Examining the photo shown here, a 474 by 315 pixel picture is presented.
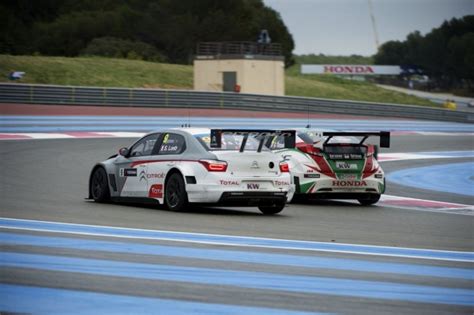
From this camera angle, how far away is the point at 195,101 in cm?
4762

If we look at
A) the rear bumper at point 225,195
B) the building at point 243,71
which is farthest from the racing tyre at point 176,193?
the building at point 243,71

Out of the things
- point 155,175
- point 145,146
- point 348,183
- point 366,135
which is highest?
point 366,135

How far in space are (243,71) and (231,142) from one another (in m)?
45.6

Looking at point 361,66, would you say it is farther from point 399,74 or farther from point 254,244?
point 254,244

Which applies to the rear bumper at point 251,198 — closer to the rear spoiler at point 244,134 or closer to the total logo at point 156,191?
the rear spoiler at point 244,134

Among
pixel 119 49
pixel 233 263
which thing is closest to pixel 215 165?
pixel 233 263

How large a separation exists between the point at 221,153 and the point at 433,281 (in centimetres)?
643

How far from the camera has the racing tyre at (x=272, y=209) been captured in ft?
49.5

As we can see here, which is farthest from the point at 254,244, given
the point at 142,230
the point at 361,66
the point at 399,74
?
the point at 361,66


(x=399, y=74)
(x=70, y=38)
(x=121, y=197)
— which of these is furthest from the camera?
(x=399, y=74)

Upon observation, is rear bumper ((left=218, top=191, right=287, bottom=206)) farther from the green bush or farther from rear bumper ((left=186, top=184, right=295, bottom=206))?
the green bush

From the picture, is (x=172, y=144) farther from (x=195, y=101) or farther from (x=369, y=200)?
(x=195, y=101)

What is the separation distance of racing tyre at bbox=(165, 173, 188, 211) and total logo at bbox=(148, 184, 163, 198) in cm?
13

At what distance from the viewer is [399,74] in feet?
326
